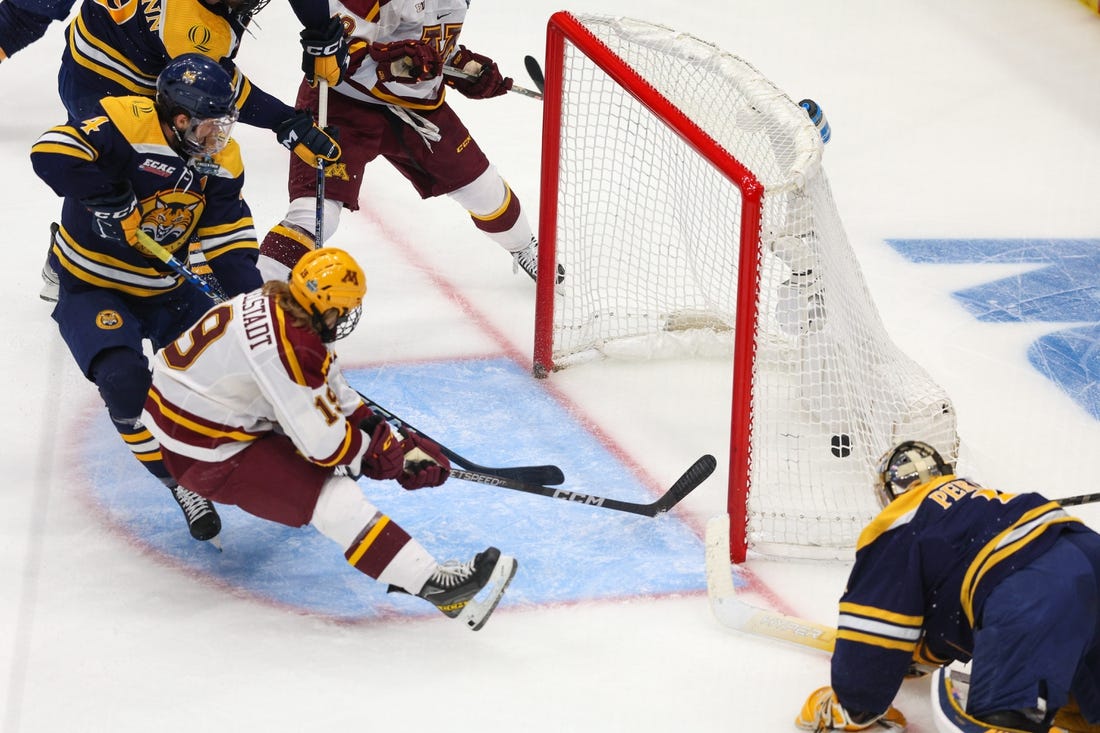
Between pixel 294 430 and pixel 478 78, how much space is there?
186cm

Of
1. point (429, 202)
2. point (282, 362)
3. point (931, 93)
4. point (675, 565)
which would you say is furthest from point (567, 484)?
point (931, 93)

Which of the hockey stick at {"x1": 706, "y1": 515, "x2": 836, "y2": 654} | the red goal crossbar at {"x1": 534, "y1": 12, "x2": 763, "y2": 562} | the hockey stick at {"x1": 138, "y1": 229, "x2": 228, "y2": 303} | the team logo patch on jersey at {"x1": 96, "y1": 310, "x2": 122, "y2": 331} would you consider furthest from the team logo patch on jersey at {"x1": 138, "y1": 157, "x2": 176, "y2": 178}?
the hockey stick at {"x1": 706, "y1": 515, "x2": 836, "y2": 654}

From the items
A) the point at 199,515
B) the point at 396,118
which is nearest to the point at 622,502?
the point at 199,515

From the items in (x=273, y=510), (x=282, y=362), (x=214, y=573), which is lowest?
(x=214, y=573)

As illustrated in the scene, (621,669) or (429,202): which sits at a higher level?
(429,202)

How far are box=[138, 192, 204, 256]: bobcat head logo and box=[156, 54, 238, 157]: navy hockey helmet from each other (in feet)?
0.50

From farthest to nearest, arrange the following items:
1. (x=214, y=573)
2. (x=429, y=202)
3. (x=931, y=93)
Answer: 1. (x=931, y=93)
2. (x=429, y=202)
3. (x=214, y=573)

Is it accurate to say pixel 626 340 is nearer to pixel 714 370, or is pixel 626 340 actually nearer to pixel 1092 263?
pixel 714 370

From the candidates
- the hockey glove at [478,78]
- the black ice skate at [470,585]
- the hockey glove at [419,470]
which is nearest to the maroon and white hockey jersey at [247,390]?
the hockey glove at [419,470]

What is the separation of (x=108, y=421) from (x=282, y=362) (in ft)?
4.02

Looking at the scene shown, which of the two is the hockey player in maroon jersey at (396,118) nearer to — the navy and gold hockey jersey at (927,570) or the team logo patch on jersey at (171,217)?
the team logo patch on jersey at (171,217)

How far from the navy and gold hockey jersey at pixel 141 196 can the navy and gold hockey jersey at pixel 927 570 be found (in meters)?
1.75

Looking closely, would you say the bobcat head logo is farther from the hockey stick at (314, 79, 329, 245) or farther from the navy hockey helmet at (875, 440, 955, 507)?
the navy hockey helmet at (875, 440, 955, 507)

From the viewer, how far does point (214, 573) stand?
324 cm
